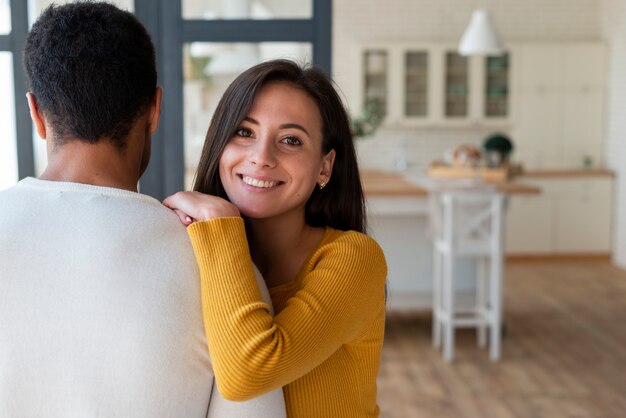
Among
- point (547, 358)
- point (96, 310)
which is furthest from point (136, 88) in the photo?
point (547, 358)

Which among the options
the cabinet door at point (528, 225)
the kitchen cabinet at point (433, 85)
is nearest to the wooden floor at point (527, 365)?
the cabinet door at point (528, 225)

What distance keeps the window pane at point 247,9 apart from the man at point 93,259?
1231 mm

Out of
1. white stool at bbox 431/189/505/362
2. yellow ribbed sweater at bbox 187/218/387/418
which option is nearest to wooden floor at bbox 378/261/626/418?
white stool at bbox 431/189/505/362

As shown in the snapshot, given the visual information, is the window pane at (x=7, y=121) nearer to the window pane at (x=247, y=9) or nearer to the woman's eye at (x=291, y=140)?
the window pane at (x=247, y=9)

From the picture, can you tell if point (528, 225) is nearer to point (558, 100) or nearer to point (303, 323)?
point (558, 100)

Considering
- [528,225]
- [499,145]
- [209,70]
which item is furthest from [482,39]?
[209,70]

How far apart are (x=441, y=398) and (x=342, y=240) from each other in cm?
337

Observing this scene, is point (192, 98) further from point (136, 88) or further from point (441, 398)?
point (441, 398)

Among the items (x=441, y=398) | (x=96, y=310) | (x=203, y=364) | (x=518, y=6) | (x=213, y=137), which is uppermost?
(x=518, y=6)

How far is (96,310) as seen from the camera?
45.5 inches

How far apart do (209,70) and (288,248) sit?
1.18 metres

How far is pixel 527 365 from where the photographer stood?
5.31m

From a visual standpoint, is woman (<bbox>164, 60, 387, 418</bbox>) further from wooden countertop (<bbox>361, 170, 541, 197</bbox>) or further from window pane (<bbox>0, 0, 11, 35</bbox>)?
wooden countertop (<bbox>361, 170, 541, 197</bbox>)

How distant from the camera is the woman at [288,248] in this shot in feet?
4.10
